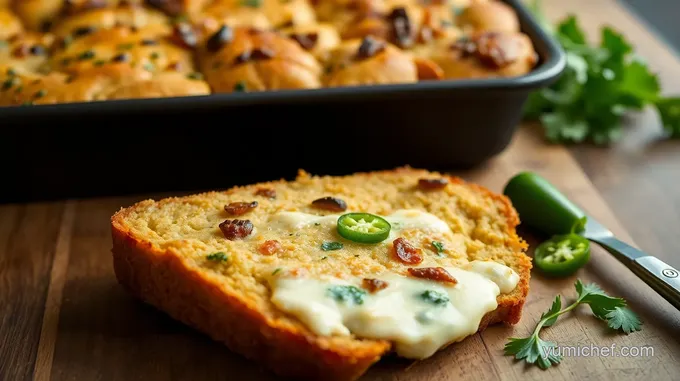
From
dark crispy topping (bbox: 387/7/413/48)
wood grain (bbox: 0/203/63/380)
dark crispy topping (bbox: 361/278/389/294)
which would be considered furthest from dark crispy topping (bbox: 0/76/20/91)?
dark crispy topping (bbox: 361/278/389/294)

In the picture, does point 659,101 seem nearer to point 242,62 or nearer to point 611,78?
point 611,78

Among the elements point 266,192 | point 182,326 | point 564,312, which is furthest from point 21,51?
point 564,312

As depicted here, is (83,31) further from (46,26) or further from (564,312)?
(564,312)

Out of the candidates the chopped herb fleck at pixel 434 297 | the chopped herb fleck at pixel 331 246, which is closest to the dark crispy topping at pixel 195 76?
the chopped herb fleck at pixel 331 246

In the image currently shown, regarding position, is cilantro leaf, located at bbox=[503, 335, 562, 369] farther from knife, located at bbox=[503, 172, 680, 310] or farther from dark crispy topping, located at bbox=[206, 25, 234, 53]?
dark crispy topping, located at bbox=[206, 25, 234, 53]

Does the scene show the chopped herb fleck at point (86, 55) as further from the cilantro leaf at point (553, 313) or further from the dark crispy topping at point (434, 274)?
the cilantro leaf at point (553, 313)

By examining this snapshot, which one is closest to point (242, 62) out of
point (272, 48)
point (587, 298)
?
point (272, 48)

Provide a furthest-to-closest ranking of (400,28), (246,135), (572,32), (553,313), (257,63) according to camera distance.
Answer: (572,32), (400,28), (257,63), (246,135), (553,313)
